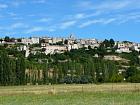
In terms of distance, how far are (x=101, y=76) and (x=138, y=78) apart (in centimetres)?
2601

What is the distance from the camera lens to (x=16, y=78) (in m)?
128

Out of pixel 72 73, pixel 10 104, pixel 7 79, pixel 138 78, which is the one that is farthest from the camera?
pixel 72 73

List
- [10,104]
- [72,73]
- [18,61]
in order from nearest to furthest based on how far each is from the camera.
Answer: [10,104] → [18,61] → [72,73]

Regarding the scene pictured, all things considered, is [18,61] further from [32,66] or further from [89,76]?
[89,76]

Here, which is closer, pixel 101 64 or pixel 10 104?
pixel 10 104

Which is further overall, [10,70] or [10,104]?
[10,70]

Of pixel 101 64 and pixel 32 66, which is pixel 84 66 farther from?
pixel 32 66

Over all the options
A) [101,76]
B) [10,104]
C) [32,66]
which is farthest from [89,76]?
[10,104]

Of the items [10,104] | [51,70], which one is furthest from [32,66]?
[10,104]

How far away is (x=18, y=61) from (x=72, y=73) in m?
18.0

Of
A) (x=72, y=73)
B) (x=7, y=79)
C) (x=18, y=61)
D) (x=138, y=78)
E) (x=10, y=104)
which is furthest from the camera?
(x=72, y=73)

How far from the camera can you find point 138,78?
387 ft

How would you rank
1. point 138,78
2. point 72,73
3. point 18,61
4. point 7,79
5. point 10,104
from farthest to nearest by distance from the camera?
point 72,73 < point 18,61 < point 7,79 < point 138,78 < point 10,104

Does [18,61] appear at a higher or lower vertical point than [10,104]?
higher
